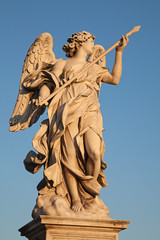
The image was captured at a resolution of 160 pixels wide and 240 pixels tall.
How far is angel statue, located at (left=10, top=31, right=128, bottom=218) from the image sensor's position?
824cm

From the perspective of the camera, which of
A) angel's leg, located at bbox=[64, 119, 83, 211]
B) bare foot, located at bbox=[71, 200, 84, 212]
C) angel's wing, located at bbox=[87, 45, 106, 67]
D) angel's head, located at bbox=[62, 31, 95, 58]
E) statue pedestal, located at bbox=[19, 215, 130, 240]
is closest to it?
statue pedestal, located at bbox=[19, 215, 130, 240]

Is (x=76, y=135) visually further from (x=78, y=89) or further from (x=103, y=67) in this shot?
(x=103, y=67)

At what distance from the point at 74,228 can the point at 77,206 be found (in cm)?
55

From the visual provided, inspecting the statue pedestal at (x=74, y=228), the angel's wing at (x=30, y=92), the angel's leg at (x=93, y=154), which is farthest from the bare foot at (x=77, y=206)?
the angel's wing at (x=30, y=92)

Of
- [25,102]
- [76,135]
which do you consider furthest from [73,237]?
[25,102]

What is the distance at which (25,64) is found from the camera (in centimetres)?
973

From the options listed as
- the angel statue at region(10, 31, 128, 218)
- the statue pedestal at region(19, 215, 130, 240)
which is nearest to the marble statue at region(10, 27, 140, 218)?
the angel statue at region(10, 31, 128, 218)

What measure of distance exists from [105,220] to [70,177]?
104 centimetres

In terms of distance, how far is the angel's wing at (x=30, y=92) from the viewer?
9.15 m

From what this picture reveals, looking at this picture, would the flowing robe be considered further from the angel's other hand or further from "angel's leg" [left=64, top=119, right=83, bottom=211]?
the angel's other hand

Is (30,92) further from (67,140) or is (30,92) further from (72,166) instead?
(72,166)

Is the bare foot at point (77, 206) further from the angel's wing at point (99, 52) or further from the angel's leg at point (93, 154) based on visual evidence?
the angel's wing at point (99, 52)

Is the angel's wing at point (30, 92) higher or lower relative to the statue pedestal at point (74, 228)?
higher

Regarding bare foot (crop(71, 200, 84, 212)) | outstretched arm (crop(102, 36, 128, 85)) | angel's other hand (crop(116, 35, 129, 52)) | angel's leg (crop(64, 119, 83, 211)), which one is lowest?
bare foot (crop(71, 200, 84, 212))
